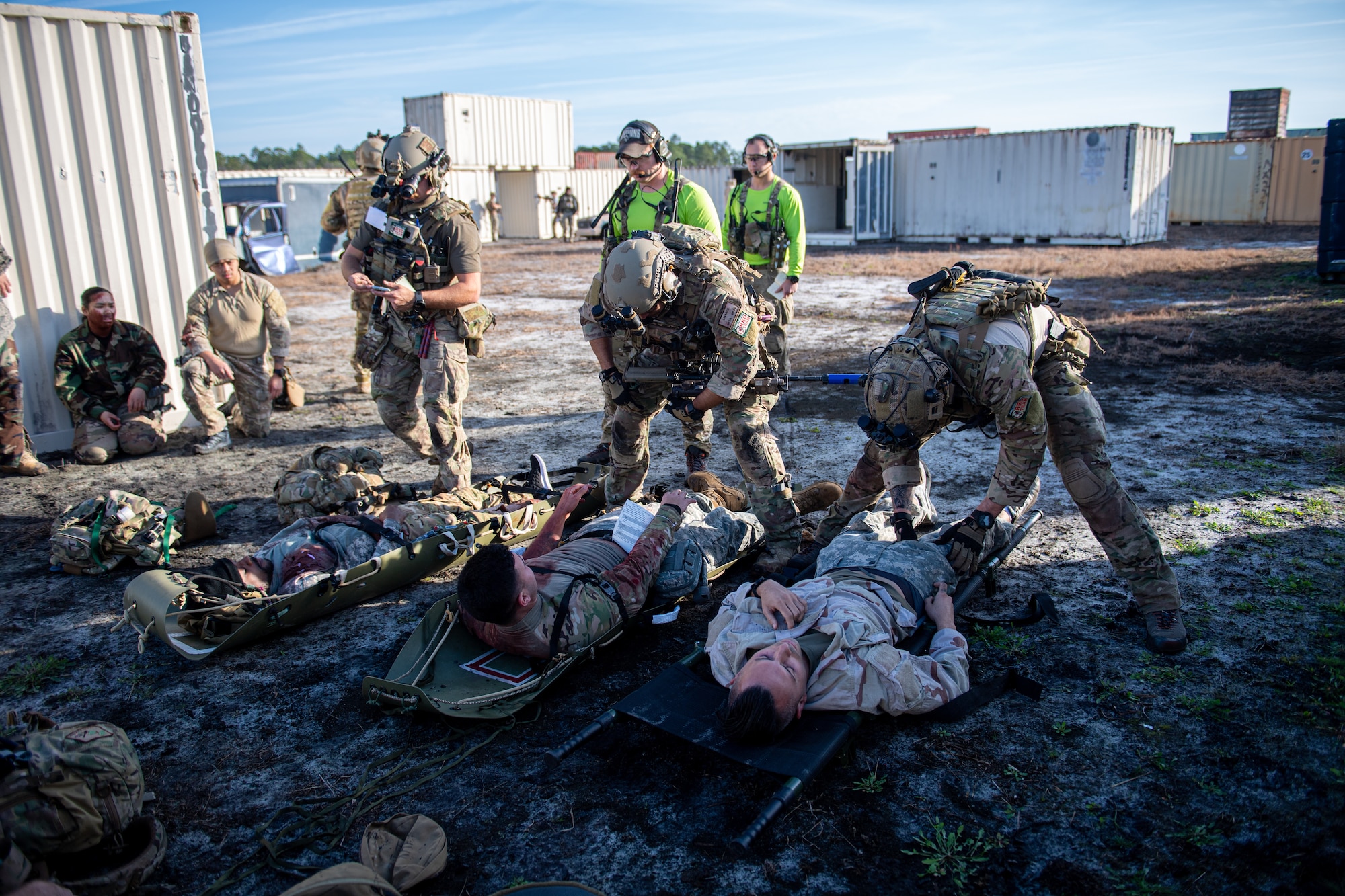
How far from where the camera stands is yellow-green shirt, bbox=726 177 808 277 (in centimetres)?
741

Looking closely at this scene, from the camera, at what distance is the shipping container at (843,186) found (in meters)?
24.0

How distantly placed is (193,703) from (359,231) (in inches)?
133

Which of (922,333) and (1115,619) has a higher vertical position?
(922,333)

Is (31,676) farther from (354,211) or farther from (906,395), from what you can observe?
(354,211)

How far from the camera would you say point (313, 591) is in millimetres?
4242

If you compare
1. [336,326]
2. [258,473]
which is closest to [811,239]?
[336,326]

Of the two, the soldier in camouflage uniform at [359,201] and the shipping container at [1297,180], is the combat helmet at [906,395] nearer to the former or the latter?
the soldier in camouflage uniform at [359,201]

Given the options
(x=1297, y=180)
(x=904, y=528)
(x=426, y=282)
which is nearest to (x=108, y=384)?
(x=426, y=282)

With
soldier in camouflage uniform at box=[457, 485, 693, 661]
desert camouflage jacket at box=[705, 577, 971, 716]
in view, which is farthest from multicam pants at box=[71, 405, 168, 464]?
desert camouflage jacket at box=[705, 577, 971, 716]

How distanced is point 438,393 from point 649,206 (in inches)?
79.8

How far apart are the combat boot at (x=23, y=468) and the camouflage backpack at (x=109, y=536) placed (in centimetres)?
232

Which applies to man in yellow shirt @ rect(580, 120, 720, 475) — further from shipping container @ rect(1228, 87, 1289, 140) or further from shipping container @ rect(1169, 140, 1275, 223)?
shipping container @ rect(1228, 87, 1289, 140)

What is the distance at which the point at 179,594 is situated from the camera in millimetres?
4027

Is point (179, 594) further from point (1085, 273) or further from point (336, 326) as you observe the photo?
point (1085, 273)
